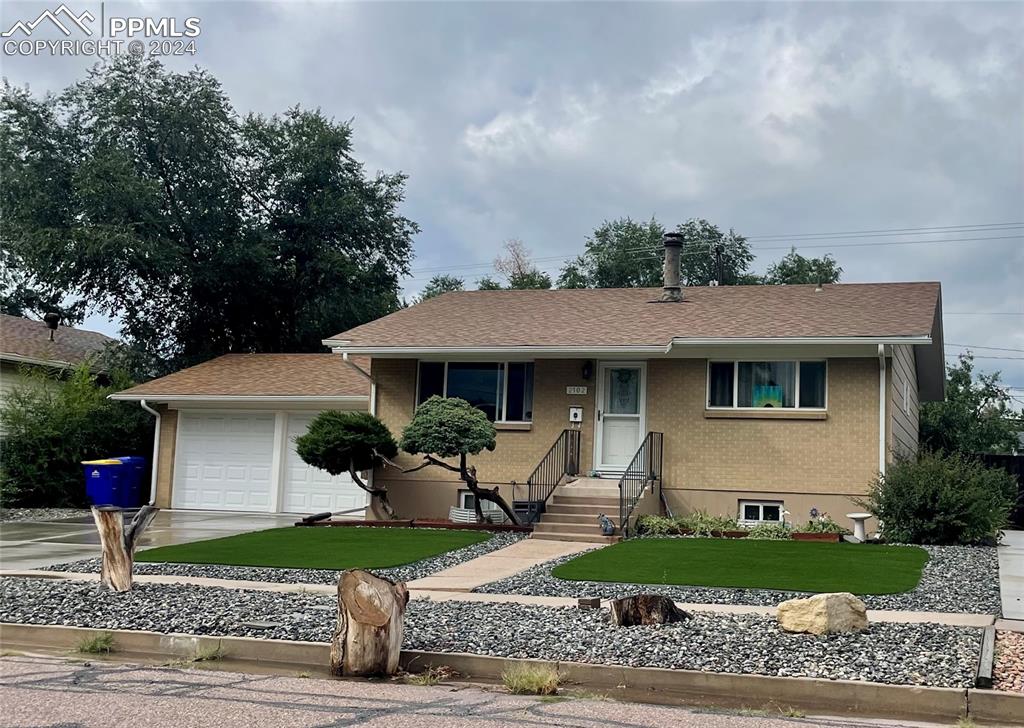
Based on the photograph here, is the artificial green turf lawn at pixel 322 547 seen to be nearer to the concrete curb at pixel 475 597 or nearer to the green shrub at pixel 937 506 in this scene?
the concrete curb at pixel 475 597

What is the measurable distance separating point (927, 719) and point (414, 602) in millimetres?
5466

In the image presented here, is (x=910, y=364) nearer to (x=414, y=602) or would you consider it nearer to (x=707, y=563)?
(x=707, y=563)

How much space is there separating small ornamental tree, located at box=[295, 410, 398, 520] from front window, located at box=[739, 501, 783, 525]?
21.0ft

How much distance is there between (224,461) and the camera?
23078 millimetres

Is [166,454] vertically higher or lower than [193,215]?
lower

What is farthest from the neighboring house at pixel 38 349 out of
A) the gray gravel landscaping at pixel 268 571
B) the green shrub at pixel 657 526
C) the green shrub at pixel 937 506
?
the green shrub at pixel 937 506

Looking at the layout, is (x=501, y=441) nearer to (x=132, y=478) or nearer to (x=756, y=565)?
(x=756, y=565)


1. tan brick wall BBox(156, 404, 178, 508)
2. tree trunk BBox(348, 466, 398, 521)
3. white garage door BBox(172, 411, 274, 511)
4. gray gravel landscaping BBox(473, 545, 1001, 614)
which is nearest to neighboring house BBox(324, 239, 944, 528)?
tree trunk BBox(348, 466, 398, 521)

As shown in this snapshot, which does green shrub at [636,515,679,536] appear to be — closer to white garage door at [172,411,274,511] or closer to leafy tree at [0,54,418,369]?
white garage door at [172,411,274,511]

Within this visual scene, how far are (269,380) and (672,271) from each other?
912cm

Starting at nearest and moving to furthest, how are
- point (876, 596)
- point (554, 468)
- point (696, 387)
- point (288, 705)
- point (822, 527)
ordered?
point (288, 705) < point (876, 596) < point (822, 527) < point (696, 387) < point (554, 468)

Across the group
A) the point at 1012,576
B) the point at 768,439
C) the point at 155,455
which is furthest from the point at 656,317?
the point at 155,455

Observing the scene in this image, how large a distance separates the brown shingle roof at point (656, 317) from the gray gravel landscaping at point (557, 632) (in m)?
9.16

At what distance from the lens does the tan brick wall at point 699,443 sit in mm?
17938
